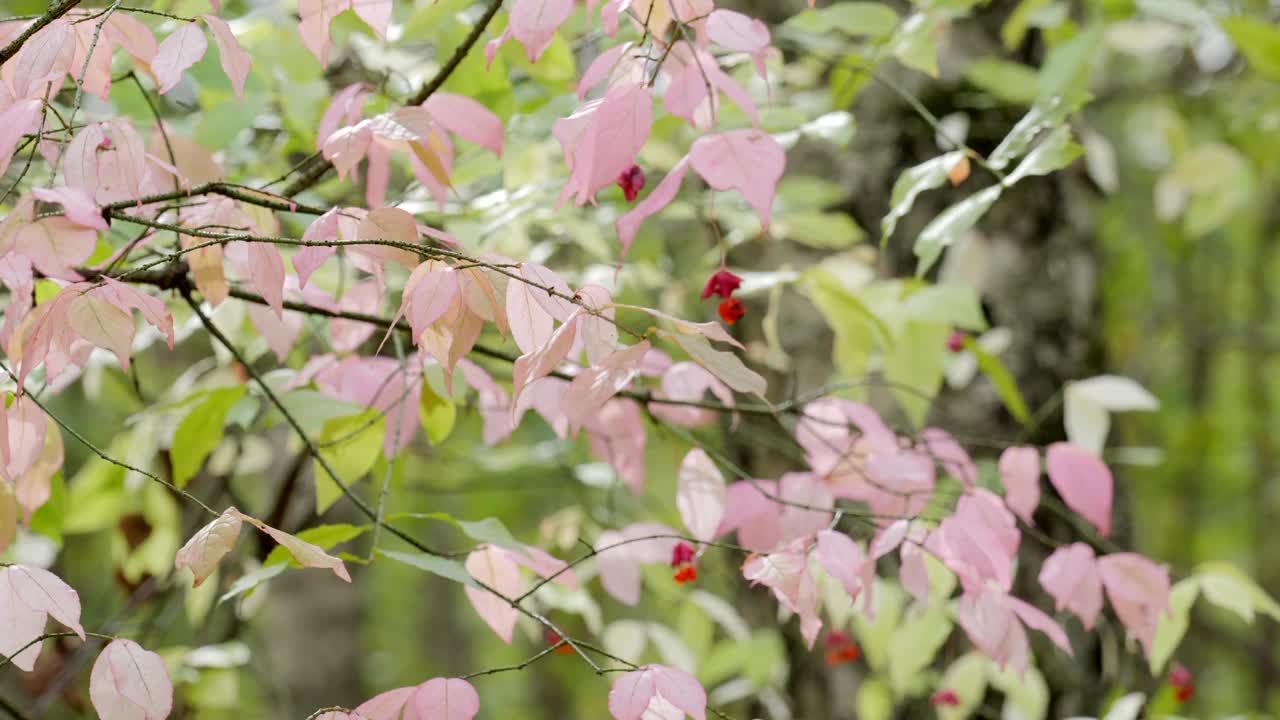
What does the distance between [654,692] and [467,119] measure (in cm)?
62

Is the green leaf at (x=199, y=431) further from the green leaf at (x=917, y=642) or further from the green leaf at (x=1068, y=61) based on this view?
the green leaf at (x=1068, y=61)

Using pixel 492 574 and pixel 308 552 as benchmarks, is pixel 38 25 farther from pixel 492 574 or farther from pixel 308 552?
pixel 492 574

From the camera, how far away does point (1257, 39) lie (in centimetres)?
176

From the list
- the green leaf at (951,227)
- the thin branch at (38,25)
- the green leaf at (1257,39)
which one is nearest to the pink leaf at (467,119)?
the thin branch at (38,25)

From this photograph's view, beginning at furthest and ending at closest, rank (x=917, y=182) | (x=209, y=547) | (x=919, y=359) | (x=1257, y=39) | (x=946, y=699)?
(x=1257, y=39) → (x=946, y=699) → (x=919, y=359) → (x=917, y=182) → (x=209, y=547)

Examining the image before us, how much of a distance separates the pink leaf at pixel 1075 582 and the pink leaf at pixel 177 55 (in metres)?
1.01

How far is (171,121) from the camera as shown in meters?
1.68

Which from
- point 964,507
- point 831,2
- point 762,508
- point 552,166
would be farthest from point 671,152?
point 964,507

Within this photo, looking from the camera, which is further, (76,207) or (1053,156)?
(1053,156)

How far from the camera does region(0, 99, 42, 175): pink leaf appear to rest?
0.86m

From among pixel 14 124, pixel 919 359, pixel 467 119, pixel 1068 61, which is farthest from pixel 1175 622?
pixel 14 124

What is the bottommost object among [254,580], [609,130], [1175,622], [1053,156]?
[1175,622]

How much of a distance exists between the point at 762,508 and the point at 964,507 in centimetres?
24

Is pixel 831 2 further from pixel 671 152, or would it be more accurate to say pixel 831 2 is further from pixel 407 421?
pixel 407 421
